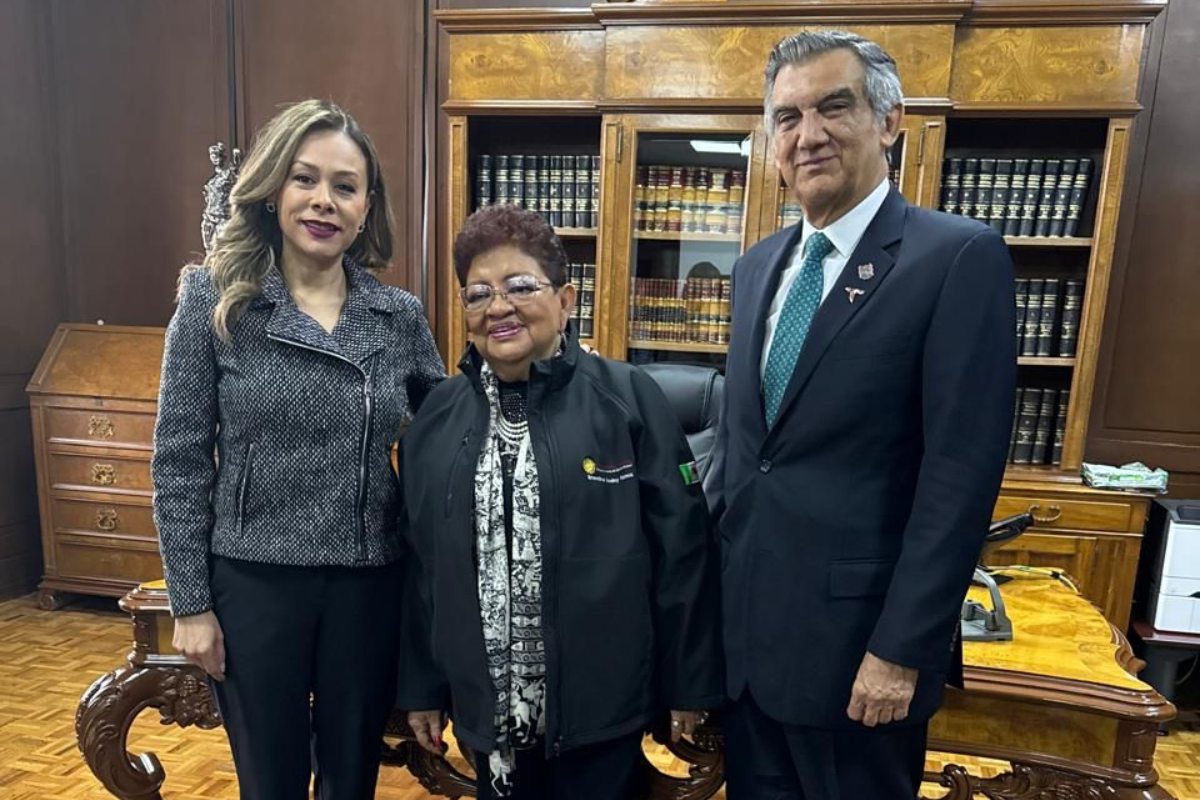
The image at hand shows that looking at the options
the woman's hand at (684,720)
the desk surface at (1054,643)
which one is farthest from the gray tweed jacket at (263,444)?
the desk surface at (1054,643)

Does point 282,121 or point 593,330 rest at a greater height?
point 282,121

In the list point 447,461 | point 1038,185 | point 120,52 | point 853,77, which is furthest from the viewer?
point 120,52

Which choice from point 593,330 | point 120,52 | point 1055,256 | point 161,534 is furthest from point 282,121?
point 120,52

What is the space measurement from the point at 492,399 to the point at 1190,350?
2818 millimetres

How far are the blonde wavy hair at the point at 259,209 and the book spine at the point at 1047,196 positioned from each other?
2.29 m

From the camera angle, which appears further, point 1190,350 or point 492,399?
point 1190,350

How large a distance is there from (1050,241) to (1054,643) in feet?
5.24

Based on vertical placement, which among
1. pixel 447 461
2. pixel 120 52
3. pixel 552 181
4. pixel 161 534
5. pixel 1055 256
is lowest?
pixel 161 534

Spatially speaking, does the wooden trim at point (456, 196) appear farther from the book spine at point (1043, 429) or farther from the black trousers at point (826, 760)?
the book spine at point (1043, 429)

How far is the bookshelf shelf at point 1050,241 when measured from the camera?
8.14 ft

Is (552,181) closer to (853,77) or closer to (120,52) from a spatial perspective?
(853,77)

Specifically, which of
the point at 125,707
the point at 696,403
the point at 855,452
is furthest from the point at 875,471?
the point at 125,707

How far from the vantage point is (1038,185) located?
99.7 inches

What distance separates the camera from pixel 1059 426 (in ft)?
8.52
